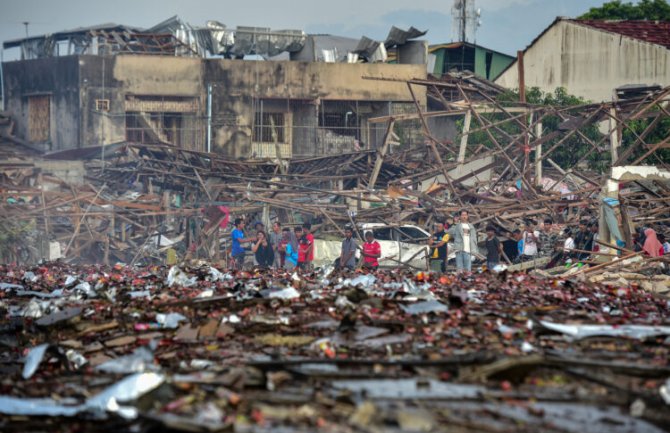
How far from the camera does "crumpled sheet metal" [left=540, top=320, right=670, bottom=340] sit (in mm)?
8312

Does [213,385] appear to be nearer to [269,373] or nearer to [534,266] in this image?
[269,373]

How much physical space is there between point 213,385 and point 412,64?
29.5 metres

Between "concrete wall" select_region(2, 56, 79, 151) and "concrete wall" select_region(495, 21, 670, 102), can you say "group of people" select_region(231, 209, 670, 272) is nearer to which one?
"concrete wall" select_region(2, 56, 79, 151)

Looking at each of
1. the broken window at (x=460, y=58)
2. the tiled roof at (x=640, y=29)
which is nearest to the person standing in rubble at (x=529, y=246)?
the tiled roof at (x=640, y=29)

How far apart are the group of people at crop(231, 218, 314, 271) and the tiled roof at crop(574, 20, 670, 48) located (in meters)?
18.9

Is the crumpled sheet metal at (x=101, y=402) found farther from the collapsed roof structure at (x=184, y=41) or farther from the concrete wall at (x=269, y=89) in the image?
the collapsed roof structure at (x=184, y=41)

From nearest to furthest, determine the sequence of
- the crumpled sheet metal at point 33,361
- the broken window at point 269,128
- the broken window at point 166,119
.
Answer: the crumpled sheet metal at point 33,361
the broken window at point 166,119
the broken window at point 269,128

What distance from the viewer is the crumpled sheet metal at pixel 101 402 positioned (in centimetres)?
665

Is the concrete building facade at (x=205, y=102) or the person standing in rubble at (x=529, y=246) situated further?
the concrete building facade at (x=205, y=102)

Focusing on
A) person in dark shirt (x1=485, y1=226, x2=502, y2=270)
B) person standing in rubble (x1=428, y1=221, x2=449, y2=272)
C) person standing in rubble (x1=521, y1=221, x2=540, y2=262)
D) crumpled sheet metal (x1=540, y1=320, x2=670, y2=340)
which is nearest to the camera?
crumpled sheet metal (x1=540, y1=320, x2=670, y2=340)

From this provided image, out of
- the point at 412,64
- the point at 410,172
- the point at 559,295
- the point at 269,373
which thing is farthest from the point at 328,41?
the point at 269,373

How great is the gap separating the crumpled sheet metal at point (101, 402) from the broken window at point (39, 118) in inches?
1099

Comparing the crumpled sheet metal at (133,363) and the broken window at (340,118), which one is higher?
the broken window at (340,118)

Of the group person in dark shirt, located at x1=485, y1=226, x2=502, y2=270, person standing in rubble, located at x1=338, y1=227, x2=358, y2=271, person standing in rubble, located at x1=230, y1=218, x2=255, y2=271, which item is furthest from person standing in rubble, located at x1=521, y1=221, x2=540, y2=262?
person standing in rubble, located at x1=230, y1=218, x2=255, y2=271
